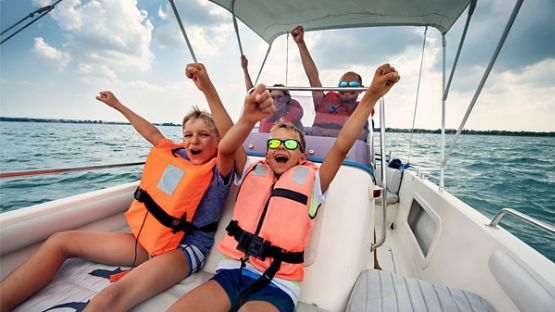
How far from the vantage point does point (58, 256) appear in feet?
4.82

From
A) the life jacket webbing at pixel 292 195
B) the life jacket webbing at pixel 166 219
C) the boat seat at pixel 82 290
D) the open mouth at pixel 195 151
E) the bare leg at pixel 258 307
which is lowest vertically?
the boat seat at pixel 82 290

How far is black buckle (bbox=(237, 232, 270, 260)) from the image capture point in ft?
4.28

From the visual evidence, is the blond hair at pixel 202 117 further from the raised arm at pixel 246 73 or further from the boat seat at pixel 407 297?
the raised arm at pixel 246 73

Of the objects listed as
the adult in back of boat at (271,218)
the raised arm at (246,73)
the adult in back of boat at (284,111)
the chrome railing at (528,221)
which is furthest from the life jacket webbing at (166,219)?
the raised arm at (246,73)

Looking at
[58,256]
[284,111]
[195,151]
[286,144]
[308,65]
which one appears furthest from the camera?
[308,65]

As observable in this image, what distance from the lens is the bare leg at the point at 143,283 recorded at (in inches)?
45.1

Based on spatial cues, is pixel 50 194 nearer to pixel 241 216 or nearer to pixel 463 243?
pixel 241 216

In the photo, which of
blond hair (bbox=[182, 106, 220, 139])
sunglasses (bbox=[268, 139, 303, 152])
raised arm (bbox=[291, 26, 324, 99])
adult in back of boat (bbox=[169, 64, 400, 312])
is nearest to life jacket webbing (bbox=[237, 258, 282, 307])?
adult in back of boat (bbox=[169, 64, 400, 312])

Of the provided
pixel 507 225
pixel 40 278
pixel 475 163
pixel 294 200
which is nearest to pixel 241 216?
pixel 294 200

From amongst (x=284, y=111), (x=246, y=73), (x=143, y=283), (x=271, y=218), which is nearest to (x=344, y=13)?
(x=246, y=73)

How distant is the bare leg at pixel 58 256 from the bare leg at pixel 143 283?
0.98 feet

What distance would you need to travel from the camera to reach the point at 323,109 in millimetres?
2564

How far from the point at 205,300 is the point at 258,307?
25 centimetres

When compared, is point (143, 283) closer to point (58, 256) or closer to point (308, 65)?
point (58, 256)
